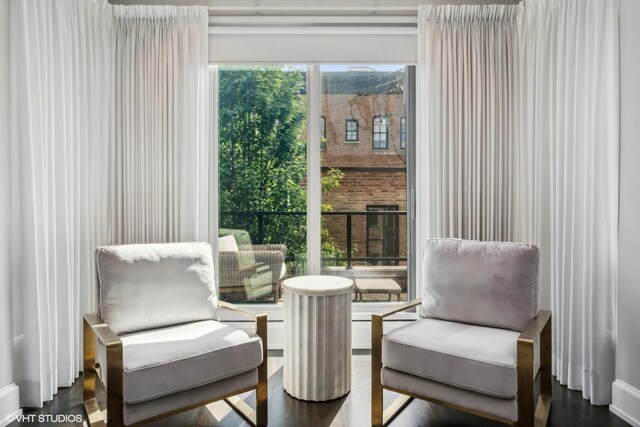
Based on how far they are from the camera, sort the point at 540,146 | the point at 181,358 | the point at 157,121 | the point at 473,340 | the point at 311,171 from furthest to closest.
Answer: the point at 311,171, the point at 157,121, the point at 540,146, the point at 473,340, the point at 181,358

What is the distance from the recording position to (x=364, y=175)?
129 inches

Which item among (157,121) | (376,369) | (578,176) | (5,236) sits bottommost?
(376,369)

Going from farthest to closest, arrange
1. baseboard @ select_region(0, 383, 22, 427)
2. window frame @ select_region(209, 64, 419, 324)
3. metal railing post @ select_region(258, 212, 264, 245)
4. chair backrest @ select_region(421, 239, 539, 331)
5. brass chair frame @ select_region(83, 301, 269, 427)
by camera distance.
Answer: metal railing post @ select_region(258, 212, 264, 245)
window frame @ select_region(209, 64, 419, 324)
chair backrest @ select_region(421, 239, 539, 331)
baseboard @ select_region(0, 383, 22, 427)
brass chair frame @ select_region(83, 301, 269, 427)

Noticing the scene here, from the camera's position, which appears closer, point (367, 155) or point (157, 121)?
point (157, 121)

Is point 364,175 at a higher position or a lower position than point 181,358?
higher

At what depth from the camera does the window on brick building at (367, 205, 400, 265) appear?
10.7 ft

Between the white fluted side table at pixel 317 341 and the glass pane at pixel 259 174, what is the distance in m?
Answer: 0.86

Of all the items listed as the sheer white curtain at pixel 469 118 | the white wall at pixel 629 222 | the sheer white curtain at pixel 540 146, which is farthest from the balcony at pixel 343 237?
the white wall at pixel 629 222

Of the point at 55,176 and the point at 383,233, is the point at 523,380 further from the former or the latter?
the point at 55,176

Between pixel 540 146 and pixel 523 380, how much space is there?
1612 millimetres

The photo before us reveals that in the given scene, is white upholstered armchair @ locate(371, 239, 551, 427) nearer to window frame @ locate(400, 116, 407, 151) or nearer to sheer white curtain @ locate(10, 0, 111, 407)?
window frame @ locate(400, 116, 407, 151)

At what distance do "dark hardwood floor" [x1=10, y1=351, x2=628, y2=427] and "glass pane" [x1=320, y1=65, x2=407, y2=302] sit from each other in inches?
40.5

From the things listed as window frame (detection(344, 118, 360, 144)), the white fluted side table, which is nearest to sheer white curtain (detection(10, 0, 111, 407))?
the white fluted side table

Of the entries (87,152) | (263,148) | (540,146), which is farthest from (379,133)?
(87,152)
